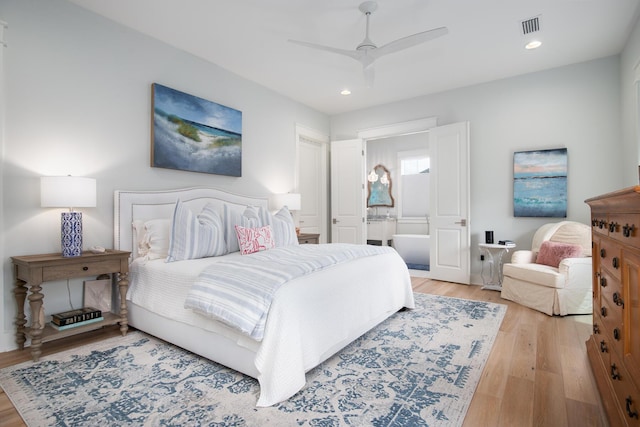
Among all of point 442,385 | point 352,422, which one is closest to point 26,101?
point 352,422

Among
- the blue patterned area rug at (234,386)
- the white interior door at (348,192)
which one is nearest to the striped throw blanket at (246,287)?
the blue patterned area rug at (234,386)

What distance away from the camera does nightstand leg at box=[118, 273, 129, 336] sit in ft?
8.94

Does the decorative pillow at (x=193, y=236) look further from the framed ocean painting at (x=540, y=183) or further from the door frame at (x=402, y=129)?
the framed ocean painting at (x=540, y=183)

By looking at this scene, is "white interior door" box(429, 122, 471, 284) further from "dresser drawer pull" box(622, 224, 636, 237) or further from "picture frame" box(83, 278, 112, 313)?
"picture frame" box(83, 278, 112, 313)

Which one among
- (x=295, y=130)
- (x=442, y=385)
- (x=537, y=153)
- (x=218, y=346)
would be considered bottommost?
(x=442, y=385)

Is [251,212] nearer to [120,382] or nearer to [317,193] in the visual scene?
[120,382]

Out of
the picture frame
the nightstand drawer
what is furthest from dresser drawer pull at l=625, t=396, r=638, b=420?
the picture frame

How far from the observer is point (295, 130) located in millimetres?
5250

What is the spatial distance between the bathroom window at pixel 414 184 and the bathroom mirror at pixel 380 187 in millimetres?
299

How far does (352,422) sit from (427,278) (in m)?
3.77

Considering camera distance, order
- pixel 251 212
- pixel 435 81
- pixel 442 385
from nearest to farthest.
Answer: pixel 442 385, pixel 251 212, pixel 435 81

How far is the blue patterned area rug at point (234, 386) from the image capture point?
1671 millimetres

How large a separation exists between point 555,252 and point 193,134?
4193 mm

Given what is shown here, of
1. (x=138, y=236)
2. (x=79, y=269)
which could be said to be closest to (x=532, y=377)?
(x=79, y=269)
